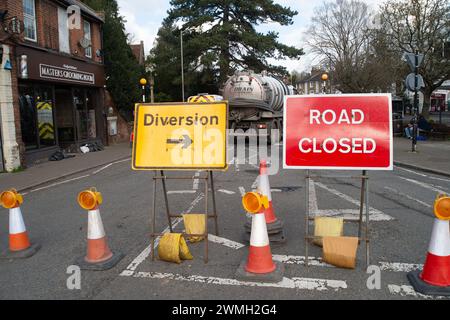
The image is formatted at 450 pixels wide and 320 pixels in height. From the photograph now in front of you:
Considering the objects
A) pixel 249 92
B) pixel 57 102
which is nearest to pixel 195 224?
pixel 57 102

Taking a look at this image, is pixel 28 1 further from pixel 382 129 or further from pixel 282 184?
pixel 382 129

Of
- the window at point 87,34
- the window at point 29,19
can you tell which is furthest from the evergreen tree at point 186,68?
the window at point 29,19

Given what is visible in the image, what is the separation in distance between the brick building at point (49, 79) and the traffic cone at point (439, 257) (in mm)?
12509

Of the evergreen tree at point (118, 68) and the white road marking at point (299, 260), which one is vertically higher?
the evergreen tree at point (118, 68)

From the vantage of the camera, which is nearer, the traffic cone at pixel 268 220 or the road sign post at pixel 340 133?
the road sign post at pixel 340 133

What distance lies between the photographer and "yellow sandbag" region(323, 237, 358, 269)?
4.29 metres

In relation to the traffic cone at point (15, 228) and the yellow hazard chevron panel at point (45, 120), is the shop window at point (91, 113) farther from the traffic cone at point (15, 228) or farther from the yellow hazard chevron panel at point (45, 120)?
the traffic cone at point (15, 228)

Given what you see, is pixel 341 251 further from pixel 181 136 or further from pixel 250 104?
pixel 250 104

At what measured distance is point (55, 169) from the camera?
1296cm

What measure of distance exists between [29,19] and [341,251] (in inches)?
563

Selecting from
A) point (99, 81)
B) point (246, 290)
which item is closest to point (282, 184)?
point (246, 290)

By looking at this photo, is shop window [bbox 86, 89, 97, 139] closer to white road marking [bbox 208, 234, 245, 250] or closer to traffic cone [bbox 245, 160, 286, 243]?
white road marking [bbox 208, 234, 245, 250]

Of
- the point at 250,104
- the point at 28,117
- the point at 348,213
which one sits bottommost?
the point at 348,213

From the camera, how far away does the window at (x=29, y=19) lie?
45.9 ft
